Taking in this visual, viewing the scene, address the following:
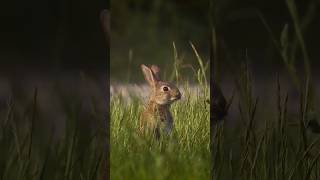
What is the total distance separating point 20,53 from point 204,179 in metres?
0.76

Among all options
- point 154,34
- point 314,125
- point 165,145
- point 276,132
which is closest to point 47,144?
point 165,145

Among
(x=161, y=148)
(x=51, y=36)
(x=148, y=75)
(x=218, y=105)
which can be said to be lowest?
(x=161, y=148)

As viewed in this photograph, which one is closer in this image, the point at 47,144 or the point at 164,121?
the point at 47,144

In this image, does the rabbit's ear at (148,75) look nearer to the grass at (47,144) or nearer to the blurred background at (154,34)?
the blurred background at (154,34)

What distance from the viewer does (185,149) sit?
2283mm

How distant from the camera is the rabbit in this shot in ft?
7.53

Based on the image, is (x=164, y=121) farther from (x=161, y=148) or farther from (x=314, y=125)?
(x=314, y=125)

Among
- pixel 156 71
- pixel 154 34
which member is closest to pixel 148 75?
pixel 156 71

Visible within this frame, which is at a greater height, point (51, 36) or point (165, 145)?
point (51, 36)

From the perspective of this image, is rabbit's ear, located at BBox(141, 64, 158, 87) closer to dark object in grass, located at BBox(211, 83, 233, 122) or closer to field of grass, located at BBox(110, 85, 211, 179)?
field of grass, located at BBox(110, 85, 211, 179)

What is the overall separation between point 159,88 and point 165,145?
0.66ft

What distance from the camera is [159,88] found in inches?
90.9

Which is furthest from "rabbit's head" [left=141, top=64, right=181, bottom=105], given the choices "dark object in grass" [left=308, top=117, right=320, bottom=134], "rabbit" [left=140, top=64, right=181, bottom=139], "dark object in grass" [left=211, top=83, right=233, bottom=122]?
"dark object in grass" [left=308, top=117, right=320, bottom=134]

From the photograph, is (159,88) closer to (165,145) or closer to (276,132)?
(165,145)
